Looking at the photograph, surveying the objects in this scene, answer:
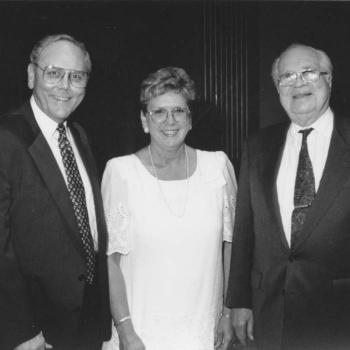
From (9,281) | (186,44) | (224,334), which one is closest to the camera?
(9,281)

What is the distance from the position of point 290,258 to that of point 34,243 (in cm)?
108

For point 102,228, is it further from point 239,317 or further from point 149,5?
point 149,5

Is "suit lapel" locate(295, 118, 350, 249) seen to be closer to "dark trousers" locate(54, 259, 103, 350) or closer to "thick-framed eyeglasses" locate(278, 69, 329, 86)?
"thick-framed eyeglasses" locate(278, 69, 329, 86)

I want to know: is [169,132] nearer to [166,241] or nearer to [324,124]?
[166,241]

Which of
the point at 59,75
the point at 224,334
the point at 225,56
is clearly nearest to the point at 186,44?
the point at 225,56

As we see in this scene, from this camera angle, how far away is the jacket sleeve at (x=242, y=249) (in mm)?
2408

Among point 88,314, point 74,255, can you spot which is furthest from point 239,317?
point 74,255

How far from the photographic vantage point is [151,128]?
252cm

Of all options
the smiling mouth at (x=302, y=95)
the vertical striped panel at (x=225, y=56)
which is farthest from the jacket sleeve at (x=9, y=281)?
the vertical striped panel at (x=225, y=56)

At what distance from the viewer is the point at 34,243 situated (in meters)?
2.02

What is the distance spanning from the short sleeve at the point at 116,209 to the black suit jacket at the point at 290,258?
0.53m

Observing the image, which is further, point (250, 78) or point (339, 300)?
point (250, 78)

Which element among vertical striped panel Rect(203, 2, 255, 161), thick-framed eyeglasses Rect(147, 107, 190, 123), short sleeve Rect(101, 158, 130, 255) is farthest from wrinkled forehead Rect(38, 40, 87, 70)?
vertical striped panel Rect(203, 2, 255, 161)

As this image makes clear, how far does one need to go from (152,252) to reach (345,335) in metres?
0.95
